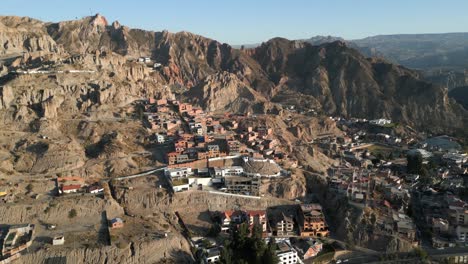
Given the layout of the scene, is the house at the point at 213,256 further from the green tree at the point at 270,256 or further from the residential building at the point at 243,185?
the residential building at the point at 243,185

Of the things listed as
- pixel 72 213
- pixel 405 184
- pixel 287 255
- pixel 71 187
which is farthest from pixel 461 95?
pixel 72 213

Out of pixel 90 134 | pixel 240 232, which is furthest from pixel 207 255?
pixel 90 134

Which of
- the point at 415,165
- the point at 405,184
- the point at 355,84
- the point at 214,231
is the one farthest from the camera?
the point at 355,84

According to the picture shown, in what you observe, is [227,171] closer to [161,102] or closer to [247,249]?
[247,249]

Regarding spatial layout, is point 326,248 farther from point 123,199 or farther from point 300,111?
point 300,111

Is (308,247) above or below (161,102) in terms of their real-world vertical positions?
below

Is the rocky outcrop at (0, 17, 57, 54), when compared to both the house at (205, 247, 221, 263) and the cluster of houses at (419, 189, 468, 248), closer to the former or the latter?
the house at (205, 247, 221, 263)

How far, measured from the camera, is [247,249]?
1543 inches

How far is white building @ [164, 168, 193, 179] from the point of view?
50094 mm

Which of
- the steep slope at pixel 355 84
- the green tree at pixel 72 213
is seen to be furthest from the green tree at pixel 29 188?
the steep slope at pixel 355 84

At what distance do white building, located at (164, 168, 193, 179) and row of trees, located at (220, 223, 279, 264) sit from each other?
12.4m

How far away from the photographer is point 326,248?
4231 centimetres

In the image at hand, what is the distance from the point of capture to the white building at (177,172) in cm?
5009

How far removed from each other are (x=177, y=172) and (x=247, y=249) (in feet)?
49.6
